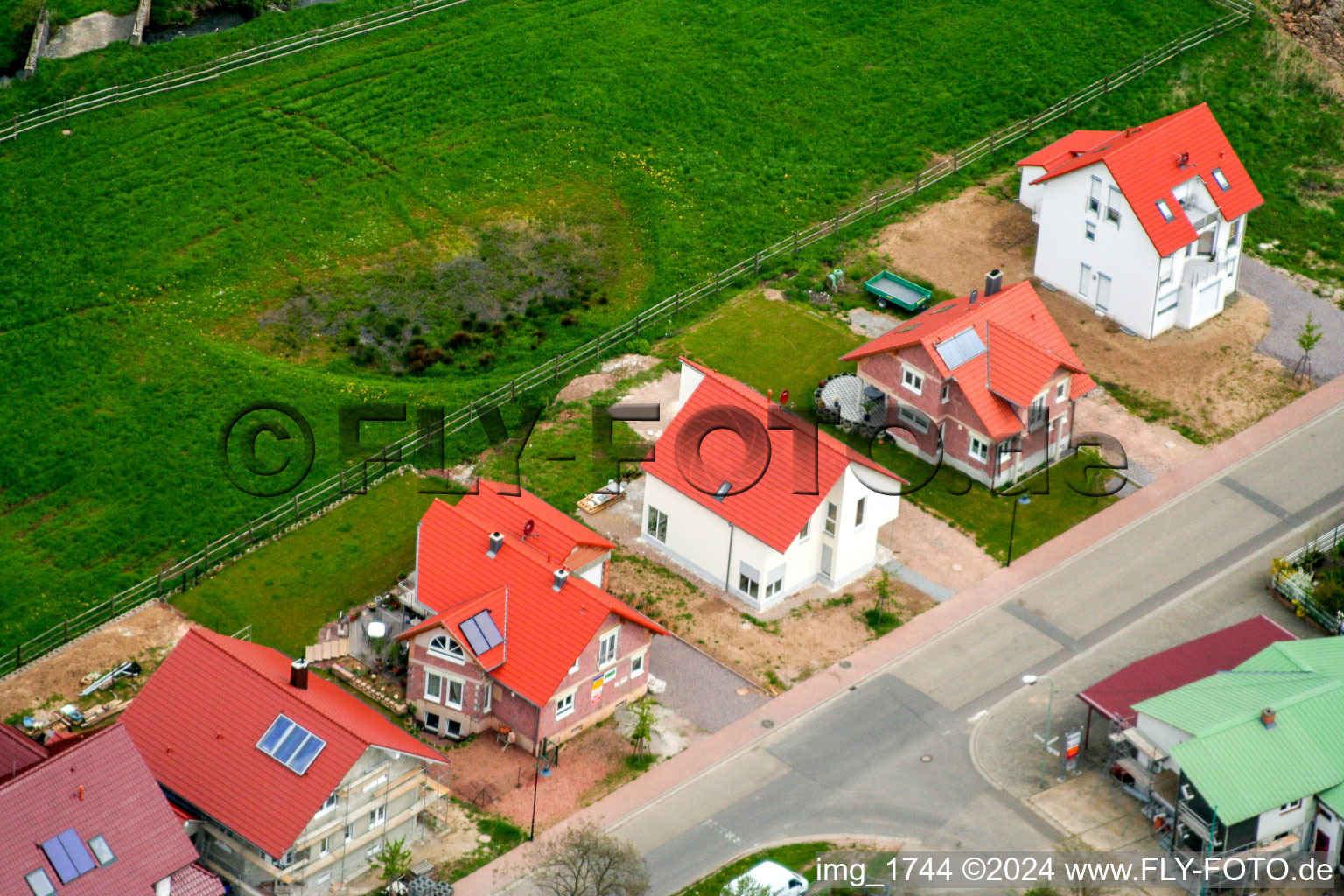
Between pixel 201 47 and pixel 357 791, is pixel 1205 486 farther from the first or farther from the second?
pixel 201 47

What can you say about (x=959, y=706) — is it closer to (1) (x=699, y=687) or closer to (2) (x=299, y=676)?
(1) (x=699, y=687)

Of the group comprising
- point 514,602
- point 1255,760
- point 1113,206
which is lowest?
point 1255,760

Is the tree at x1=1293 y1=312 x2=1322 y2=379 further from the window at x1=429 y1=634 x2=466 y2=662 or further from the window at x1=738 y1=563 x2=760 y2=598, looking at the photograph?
the window at x1=429 y1=634 x2=466 y2=662

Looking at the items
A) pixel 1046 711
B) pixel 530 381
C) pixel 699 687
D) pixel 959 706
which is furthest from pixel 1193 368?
pixel 699 687

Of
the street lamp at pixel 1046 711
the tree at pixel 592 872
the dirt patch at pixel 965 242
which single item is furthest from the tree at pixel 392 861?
the dirt patch at pixel 965 242

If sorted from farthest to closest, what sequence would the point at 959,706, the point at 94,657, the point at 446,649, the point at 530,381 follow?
the point at 530,381, the point at 94,657, the point at 959,706, the point at 446,649

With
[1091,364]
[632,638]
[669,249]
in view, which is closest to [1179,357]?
[1091,364]

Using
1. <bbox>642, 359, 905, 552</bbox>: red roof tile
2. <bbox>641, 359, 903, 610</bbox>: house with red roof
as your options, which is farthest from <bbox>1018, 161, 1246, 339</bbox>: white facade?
<bbox>641, 359, 903, 610</bbox>: house with red roof

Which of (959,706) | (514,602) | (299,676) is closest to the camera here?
(299,676)
